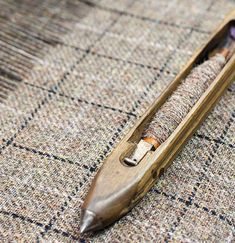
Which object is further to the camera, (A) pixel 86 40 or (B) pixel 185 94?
(A) pixel 86 40

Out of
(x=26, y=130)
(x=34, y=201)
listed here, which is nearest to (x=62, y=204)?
(x=34, y=201)

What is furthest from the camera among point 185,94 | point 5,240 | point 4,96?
point 4,96

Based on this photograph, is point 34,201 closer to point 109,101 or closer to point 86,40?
point 109,101

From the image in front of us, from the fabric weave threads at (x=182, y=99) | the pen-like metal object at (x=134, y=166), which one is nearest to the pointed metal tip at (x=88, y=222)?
the pen-like metal object at (x=134, y=166)

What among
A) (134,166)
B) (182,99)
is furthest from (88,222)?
(182,99)

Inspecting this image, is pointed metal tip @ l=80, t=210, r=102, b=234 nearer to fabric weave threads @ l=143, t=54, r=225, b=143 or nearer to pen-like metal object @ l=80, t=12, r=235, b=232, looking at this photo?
pen-like metal object @ l=80, t=12, r=235, b=232

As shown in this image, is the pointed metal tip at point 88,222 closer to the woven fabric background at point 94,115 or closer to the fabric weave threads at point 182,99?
A: the woven fabric background at point 94,115

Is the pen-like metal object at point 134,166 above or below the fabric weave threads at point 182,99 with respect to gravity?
below

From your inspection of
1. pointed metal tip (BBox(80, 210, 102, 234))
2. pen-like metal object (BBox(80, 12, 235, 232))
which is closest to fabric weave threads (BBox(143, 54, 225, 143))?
pen-like metal object (BBox(80, 12, 235, 232))
